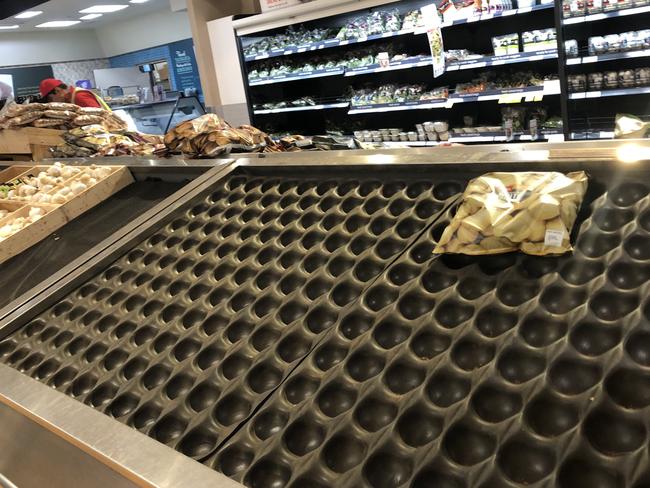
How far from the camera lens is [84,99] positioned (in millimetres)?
4012

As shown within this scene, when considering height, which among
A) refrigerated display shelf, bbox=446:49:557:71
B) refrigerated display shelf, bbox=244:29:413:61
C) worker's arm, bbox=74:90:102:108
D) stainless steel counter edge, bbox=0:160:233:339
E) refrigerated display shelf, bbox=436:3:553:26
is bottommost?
stainless steel counter edge, bbox=0:160:233:339

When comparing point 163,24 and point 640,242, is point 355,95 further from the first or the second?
point 163,24

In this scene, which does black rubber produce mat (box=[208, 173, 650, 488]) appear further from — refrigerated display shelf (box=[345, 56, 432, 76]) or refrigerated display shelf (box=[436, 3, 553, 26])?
refrigerated display shelf (box=[345, 56, 432, 76])

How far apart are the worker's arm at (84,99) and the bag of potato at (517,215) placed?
3644 mm

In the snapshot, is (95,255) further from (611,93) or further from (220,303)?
(611,93)

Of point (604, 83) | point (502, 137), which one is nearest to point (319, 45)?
point (502, 137)

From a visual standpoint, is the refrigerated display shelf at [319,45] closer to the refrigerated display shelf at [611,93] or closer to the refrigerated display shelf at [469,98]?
the refrigerated display shelf at [469,98]

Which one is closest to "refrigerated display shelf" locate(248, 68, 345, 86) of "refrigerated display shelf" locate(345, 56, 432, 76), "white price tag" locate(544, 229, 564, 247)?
"refrigerated display shelf" locate(345, 56, 432, 76)

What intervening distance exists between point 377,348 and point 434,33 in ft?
11.9

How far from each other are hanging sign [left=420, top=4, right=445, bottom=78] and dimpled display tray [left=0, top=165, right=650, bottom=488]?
307cm

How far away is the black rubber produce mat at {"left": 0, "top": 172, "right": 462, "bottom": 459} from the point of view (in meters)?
0.91

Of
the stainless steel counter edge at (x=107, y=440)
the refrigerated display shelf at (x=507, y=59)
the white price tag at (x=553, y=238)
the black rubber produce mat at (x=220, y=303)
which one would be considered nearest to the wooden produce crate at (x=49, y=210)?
the black rubber produce mat at (x=220, y=303)

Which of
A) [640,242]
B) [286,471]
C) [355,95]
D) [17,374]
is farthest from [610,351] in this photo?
[355,95]

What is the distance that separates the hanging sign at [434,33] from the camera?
400 centimetres
